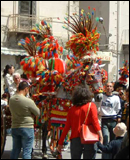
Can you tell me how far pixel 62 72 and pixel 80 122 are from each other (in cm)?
238

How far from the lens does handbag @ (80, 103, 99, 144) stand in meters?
5.26

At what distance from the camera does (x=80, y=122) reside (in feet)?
17.8

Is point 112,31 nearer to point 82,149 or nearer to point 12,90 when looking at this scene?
point 12,90

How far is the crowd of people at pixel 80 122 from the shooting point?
5.16 metres

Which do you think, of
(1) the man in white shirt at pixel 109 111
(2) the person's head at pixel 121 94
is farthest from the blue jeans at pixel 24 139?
(2) the person's head at pixel 121 94

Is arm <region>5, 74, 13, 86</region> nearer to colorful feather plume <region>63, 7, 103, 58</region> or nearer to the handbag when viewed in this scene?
colorful feather plume <region>63, 7, 103, 58</region>

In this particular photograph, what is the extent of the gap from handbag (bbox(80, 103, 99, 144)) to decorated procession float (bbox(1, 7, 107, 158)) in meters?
1.37

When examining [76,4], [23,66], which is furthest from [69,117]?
[76,4]

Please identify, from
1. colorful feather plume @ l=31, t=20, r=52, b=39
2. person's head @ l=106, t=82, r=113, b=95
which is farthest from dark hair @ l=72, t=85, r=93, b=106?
colorful feather plume @ l=31, t=20, r=52, b=39

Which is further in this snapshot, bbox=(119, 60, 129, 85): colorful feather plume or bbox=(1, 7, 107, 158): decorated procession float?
bbox=(119, 60, 129, 85): colorful feather plume

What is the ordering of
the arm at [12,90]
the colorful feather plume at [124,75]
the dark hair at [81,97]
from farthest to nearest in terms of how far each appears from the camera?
the colorful feather plume at [124,75] < the arm at [12,90] < the dark hair at [81,97]

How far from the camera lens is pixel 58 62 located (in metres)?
7.74

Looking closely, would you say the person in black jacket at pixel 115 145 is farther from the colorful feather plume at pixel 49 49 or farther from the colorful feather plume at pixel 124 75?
the colorful feather plume at pixel 124 75

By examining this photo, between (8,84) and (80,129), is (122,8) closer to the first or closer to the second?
(8,84)
